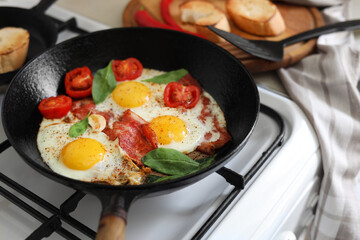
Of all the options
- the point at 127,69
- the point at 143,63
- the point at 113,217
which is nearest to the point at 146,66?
the point at 143,63

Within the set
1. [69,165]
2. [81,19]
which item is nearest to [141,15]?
[81,19]

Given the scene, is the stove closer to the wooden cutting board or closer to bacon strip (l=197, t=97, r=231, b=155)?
bacon strip (l=197, t=97, r=231, b=155)

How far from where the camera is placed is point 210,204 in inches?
40.9

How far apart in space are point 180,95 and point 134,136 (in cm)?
21

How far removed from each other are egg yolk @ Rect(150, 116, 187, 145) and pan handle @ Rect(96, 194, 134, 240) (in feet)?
1.17

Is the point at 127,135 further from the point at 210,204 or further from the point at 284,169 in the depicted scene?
the point at 284,169

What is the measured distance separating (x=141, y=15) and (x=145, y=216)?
101cm

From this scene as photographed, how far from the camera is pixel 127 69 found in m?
1.38

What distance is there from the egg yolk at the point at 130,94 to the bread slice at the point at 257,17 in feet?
2.00

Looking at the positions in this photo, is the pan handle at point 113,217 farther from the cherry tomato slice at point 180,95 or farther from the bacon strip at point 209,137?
the cherry tomato slice at point 180,95

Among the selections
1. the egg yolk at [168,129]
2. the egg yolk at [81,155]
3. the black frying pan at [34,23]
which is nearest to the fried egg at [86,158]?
the egg yolk at [81,155]

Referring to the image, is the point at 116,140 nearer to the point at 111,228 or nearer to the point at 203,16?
the point at 111,228

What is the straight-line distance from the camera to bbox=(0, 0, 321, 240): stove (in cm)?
97

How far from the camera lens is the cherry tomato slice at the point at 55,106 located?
1.22 meters
